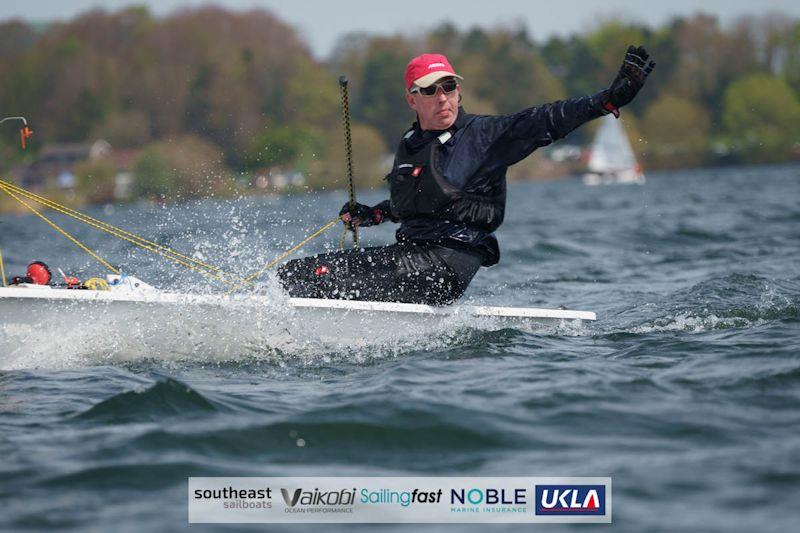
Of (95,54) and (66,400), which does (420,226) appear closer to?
(66,400)

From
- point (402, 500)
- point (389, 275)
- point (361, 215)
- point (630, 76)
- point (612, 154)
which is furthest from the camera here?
point (612, 154)

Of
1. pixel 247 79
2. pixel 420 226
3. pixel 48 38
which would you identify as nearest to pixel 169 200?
pixel 247 79

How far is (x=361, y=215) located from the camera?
24.9ft

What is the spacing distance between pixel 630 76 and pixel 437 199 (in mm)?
1340

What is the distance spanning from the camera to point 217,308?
658 centimetres

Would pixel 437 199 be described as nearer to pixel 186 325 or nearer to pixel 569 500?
pixel 186 325

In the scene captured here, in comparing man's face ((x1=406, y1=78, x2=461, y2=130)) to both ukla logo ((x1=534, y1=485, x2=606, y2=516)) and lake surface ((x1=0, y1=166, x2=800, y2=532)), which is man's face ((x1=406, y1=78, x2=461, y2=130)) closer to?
lake surface ((x1=0, y1=166, x2=800, y2=532))

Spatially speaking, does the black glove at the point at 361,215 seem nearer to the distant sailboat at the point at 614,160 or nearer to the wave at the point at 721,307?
the wave at the point at 721,307

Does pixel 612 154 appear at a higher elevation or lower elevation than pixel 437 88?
higher

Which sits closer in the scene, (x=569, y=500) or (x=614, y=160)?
(x=569, y=500)

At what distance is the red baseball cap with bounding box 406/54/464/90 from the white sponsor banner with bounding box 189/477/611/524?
10.2ft

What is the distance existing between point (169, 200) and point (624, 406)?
4976 centimetres

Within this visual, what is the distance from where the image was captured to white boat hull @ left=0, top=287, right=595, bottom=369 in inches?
252

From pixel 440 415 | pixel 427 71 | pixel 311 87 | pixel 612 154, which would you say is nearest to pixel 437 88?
pixel 427 71
